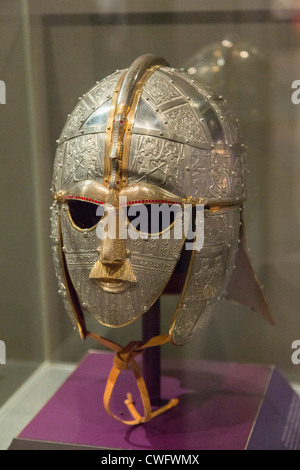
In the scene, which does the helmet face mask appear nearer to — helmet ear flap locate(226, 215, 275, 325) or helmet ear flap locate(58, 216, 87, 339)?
helmet ear flap locate(58, 216, 87, 339)

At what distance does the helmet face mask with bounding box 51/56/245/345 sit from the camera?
1.39m

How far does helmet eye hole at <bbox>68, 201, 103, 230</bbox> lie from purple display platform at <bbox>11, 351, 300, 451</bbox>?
25.8 inches

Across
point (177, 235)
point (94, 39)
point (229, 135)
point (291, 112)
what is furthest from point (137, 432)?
point (94, 39)

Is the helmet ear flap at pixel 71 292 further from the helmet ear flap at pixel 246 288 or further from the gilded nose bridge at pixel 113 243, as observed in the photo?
the helmet ear flap at pixel 246 288

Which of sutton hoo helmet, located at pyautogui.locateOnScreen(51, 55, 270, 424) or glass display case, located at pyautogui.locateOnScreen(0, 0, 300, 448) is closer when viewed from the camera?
sutton hoo helmet, located at pyautogui.locateOnScreen(51, 55, 270, 424)

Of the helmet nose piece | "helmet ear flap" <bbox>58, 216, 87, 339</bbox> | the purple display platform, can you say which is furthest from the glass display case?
the helmet nose piece

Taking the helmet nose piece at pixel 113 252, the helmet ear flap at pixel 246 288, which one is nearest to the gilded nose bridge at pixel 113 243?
the helmet nose piece at pixel 113 252

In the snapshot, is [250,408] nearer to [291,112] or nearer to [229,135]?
[229,135]

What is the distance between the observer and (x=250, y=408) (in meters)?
1.82

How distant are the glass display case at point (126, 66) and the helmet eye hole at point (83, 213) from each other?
47 centimetres

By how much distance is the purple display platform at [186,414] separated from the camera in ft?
5.39

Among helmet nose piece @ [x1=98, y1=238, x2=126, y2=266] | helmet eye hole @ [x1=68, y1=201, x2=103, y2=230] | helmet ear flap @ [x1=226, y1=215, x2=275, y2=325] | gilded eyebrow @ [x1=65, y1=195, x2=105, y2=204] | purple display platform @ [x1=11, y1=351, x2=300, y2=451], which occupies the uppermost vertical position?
gilded eyebrow @ [x1=65, y1=195, x2=105, y2=204]

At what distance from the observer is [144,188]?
4.53ft

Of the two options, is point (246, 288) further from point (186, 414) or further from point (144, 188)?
point (144, 188)
